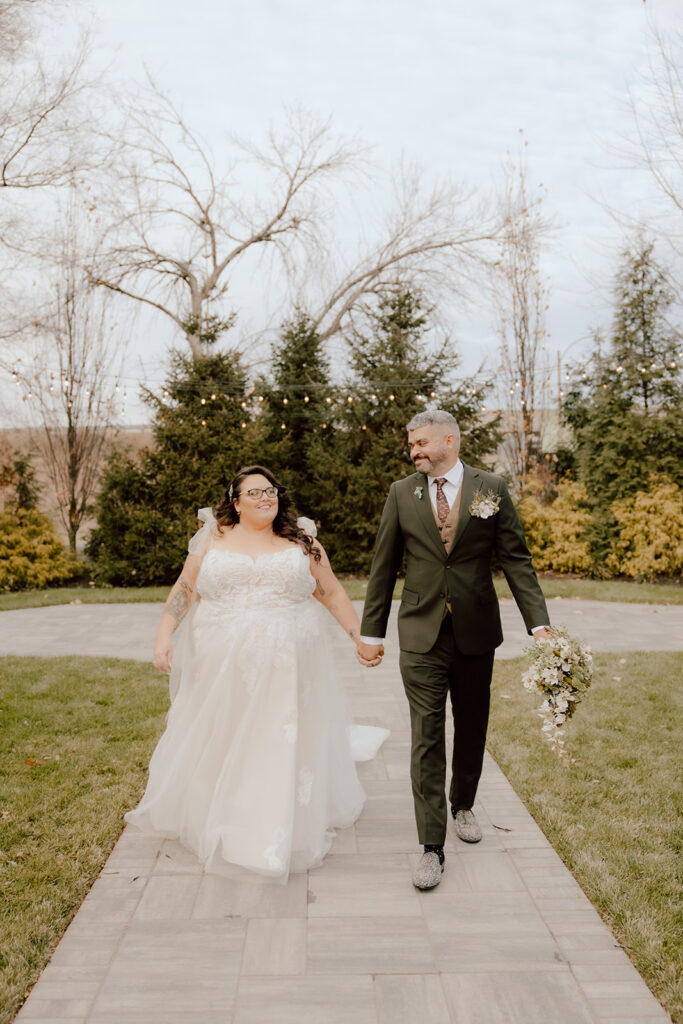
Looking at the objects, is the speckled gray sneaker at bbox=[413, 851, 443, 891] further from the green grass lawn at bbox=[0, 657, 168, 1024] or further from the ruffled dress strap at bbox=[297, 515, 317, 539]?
the ruffled dress strap at bbox=[297, 515, 317, 539]

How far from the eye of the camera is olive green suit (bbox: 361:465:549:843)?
3338 millimetres

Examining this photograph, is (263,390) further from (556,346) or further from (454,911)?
(454,911)

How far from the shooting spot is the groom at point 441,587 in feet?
10.9

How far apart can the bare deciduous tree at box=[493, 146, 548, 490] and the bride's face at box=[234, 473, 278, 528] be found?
47.7 ft

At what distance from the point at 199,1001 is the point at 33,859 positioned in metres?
1.46

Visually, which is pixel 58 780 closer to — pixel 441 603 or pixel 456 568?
pixel 441 603

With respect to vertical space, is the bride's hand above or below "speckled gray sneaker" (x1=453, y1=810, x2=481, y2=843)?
above

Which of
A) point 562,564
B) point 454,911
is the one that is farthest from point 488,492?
A: point 562,564

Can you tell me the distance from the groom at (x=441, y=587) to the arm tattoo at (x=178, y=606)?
3.24 feet

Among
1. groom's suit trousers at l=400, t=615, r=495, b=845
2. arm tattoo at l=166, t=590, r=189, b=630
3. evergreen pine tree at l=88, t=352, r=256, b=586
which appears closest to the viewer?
groom's suit trousers at l=400, t=615, r=495, b=845

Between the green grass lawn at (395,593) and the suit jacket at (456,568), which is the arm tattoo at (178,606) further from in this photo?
the green grass lawn at (395,593)

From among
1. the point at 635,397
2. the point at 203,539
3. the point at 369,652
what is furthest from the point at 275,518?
the point at 635,397

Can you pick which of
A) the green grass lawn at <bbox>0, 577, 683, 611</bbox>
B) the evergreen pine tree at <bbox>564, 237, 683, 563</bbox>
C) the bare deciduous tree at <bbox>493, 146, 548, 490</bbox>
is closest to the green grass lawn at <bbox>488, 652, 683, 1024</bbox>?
the green grass lawn at <bbox>0, 577, 683, 611</bbox>

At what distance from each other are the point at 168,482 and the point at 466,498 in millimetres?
10998
